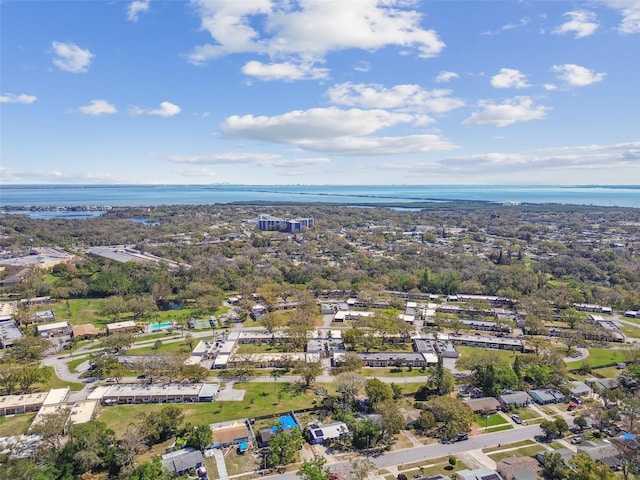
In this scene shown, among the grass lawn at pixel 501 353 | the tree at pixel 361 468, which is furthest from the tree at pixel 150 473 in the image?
the grass lawn at pixel 501 353

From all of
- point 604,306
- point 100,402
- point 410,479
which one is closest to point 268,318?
point 100,402

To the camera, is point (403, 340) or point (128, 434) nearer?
point (128, 434)

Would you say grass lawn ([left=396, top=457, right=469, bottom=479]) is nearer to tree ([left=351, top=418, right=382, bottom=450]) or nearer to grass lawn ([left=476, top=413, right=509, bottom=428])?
tree ([left=351, top=418, right=382, bottom=450])

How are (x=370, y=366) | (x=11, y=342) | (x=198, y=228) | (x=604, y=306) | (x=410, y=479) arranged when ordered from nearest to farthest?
(x=410, y=479) < (x=370, y=366) < (x=11, y=342) < (x=604, y=306) < (x=198, y=228)

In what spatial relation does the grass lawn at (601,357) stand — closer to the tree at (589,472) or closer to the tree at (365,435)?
the tree at (589,472)

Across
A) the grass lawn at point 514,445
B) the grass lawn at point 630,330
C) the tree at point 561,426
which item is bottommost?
the grass lawn at point 514,445

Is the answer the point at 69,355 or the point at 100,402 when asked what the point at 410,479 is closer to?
the point at 100,402
